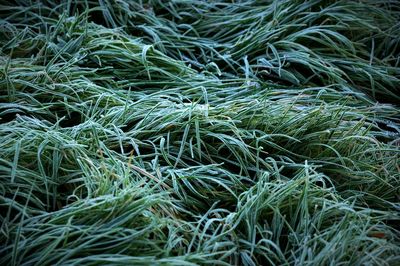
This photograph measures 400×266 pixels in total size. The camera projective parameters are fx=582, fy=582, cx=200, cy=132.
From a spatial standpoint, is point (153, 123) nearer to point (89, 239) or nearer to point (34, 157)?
Result: point (34, 157)

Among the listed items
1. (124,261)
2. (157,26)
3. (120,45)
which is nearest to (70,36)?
(120,45)

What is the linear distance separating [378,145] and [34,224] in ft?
4.95

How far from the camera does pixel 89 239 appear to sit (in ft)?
6.34

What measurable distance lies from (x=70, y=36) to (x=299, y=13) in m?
1.34

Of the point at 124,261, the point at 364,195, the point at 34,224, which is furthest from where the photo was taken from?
the point at 364,195

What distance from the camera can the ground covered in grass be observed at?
2.01 meters

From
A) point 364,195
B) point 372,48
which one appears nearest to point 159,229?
point 364,195

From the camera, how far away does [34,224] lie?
1975mm

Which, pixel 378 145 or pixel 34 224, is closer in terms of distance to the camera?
pixel 34 224

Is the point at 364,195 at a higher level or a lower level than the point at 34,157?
lower

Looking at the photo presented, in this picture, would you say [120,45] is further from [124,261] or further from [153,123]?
[124,261]

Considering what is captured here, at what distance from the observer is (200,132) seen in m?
2.51

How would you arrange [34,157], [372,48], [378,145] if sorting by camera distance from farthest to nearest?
1. [372,48]
2. [378,145]
3. [34,157]

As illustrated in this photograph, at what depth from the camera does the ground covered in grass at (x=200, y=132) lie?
2010mm
